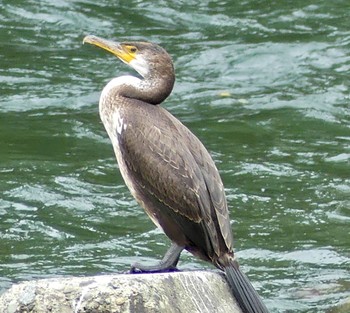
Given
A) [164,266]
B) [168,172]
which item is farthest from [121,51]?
[164,266]

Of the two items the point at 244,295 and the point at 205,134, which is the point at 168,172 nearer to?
the point at 244,295

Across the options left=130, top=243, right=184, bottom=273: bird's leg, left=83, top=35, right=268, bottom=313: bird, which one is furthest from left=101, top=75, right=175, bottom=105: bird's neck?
left=130, top=243, right=184, bottom=273: bird's leg

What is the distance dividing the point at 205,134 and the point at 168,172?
619cm

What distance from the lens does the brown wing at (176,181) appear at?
8297mm

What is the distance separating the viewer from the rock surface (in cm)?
714

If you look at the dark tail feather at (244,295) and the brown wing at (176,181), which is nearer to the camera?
the dark tail feather at (244,295)

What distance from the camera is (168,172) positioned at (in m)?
8.44

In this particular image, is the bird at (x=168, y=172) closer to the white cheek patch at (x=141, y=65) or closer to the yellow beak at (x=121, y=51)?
the white cheek patch at (x=141, y=65)

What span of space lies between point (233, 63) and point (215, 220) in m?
8.82

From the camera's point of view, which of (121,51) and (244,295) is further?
(121,51)

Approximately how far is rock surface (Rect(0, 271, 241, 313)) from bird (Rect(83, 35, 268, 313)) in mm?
748

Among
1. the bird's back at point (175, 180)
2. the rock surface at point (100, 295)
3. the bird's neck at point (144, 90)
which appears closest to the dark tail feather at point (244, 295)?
the bird's back at point (175, 180)

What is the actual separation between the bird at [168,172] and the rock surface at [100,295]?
2.45ft

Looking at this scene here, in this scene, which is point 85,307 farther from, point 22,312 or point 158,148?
point 158,148
